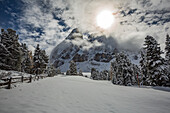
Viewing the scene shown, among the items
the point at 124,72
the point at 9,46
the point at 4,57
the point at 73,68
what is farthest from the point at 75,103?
the point at 73,68

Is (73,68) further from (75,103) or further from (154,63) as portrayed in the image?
(75,103)

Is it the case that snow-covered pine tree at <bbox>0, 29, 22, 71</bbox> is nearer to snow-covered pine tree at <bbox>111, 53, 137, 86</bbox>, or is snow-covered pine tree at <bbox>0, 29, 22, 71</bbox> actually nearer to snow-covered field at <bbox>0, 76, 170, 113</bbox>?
snow-covered field at <bbox>0, 76, 170, 113</bbox>

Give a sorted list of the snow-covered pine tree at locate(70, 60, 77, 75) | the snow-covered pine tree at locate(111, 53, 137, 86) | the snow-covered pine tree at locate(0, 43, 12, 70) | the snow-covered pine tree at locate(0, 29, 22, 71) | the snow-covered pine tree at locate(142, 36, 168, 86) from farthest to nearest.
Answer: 1. the snow-covered pine tree at locate(70, 60, 77, 75)
2. the snow-covered pine tree at locate(111, 53, 137, 86)
3. the snow-covered pine tree at locate(0, 29, 22, 71)
4. the snow-covered pine tree at locate(0, 43, 12, 70)
5. the snow-covered pine tree at locate(142, 36, 168, 86)

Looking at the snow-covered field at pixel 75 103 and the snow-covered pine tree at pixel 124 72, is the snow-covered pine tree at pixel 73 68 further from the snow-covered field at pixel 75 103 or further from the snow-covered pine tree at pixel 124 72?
the snow-covered field at pixel 75 103

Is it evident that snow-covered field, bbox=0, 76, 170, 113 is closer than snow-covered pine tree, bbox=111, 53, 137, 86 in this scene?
Yes

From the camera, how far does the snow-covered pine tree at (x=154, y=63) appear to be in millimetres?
17156

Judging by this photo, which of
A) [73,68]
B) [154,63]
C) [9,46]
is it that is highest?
[9,46]

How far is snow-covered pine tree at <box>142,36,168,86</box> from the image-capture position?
17156 mm

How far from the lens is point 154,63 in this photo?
17.8 metres

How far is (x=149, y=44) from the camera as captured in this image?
1953 cm

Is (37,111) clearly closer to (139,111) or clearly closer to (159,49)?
(139,111)

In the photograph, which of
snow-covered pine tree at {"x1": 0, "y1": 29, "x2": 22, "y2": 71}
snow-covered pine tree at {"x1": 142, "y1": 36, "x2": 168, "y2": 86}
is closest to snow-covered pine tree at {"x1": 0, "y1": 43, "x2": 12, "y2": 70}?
snow-covered pine tree at {"x1": 0, "y1": 29, "x2": 22, "y2": 71}

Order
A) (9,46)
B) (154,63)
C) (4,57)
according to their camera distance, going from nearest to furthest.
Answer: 1. (154,63)
2. (4,57)
3. (9,46)

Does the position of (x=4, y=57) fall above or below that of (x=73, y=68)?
above
